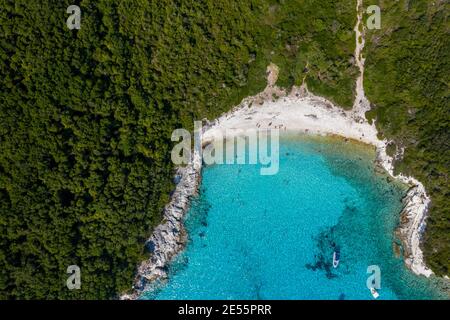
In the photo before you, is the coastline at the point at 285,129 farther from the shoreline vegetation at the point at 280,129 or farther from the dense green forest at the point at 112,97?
the dense green forest at the point at 112,97

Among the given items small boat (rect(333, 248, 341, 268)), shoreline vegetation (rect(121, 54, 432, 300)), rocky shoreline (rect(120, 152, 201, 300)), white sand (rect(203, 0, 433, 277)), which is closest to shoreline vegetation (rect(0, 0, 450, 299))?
white sand (rect(203, 0, 433, 277))

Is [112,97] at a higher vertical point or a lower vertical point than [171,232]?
higher

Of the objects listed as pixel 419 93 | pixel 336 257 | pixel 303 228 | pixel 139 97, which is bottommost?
pixel 336 257

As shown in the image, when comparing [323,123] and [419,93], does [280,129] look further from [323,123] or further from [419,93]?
[419,93]

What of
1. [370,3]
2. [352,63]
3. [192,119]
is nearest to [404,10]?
[370,3]

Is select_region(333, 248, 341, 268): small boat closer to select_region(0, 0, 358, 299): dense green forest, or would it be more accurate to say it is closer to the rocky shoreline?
select_region(0, 0, 358, 299): dense green forest

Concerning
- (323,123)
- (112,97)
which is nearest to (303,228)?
(323,123)
